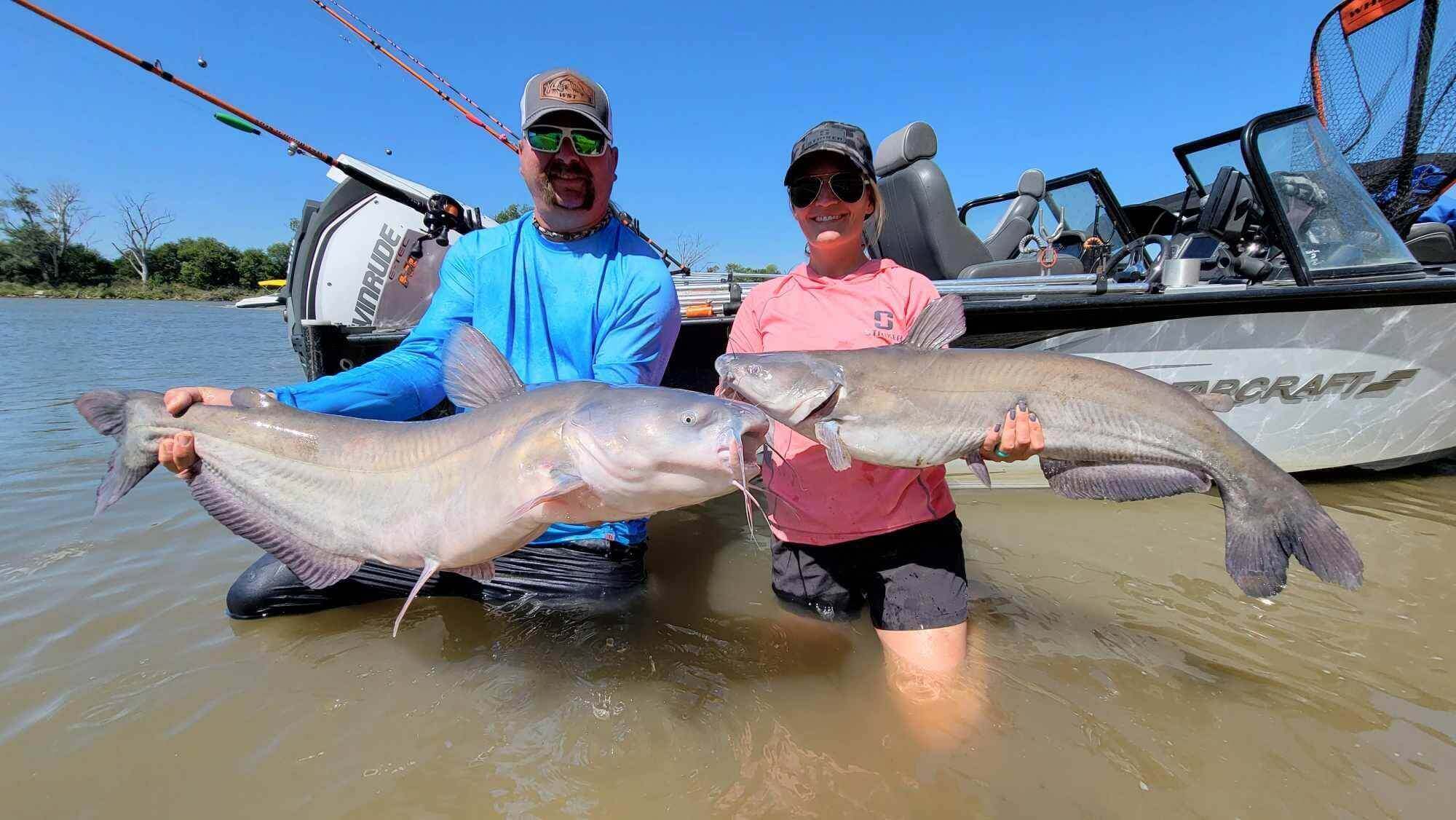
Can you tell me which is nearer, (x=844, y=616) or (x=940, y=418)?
(x=940, y=418)

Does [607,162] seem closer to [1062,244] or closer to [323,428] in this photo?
[323,428]

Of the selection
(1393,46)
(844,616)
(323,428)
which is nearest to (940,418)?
(844,616)

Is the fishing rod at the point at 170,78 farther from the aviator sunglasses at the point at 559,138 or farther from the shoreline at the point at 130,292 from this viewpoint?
the shoreline at the point at 130,292

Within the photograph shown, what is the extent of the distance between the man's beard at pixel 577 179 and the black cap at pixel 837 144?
855 mm

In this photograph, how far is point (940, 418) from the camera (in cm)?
226

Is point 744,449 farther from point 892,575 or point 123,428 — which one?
point 123,428

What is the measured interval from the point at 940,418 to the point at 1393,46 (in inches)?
266

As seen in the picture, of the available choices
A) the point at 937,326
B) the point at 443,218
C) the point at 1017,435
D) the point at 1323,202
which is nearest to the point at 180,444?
the point at 937,326

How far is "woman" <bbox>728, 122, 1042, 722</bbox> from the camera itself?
2441mm

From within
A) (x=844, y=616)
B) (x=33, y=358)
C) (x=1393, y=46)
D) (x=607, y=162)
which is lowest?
(x=33, y=358)

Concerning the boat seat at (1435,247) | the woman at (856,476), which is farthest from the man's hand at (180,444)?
the boat seat at (1435,247)

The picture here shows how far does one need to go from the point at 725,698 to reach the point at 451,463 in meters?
1.36

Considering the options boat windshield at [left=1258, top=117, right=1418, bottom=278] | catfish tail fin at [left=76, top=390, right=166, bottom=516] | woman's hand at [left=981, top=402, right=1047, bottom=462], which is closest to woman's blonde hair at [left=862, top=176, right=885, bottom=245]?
woman's hand at [left=981, top=402, right=1047, bottom=462]

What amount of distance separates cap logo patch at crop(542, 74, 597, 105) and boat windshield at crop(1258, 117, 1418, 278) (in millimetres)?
4574
